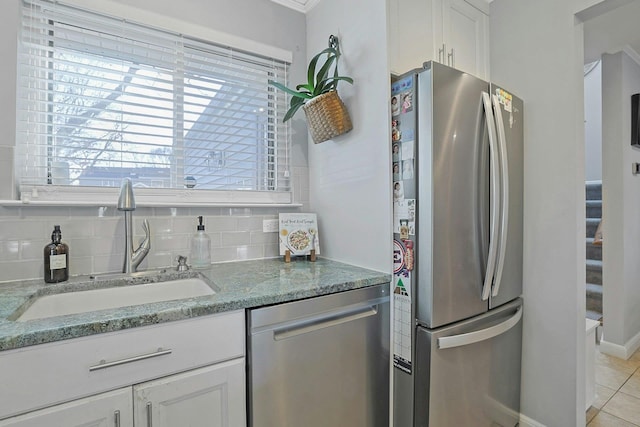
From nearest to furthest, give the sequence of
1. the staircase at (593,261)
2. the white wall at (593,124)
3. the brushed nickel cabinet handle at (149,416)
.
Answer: the brushed nickel cabinet handle at (149,416), the staircase at (593,261), the white wall at (593,124)

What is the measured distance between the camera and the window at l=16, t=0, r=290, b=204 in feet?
4.53

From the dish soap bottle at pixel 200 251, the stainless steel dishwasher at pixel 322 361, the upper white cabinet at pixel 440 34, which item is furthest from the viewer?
the dish soap bottle at pixel 200 251

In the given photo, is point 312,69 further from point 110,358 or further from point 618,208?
point 618,208

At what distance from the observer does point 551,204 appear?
5.32 ft

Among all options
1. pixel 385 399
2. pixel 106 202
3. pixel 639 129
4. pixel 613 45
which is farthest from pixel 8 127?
pixel 639 129

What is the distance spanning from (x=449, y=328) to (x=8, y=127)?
197cm

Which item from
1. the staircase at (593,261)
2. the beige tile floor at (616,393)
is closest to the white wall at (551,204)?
the beige tile floor at (616,393)

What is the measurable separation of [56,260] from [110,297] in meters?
0.25

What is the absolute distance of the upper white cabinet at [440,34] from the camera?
1.47 m

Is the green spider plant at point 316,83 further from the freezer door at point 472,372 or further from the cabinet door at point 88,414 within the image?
the cabinet door at point 88,414

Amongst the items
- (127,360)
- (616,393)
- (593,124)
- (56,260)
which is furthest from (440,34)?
(593,124)

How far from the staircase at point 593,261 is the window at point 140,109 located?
10.9 ft

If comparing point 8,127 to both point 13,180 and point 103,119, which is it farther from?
point 103,119

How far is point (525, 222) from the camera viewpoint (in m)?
1.72
